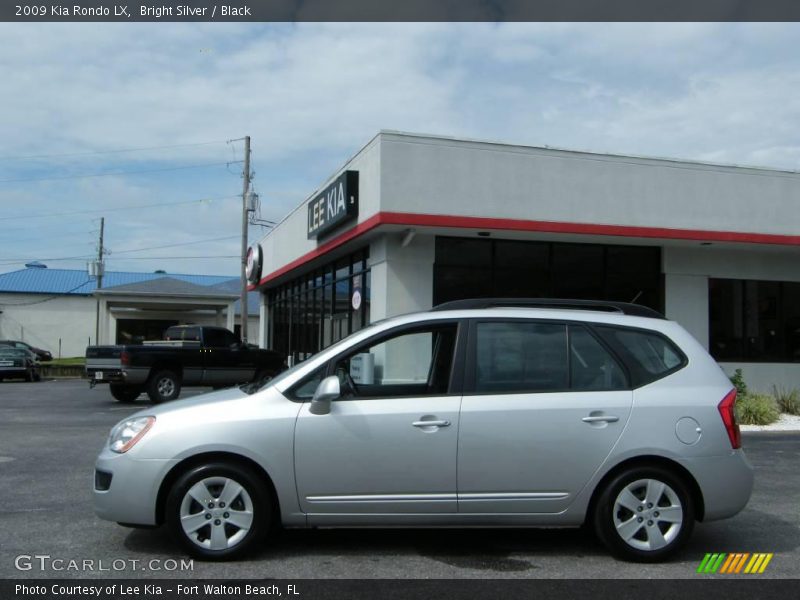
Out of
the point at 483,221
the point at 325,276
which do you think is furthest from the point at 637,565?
the point at 325,276

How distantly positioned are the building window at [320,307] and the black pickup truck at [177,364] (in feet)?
5.75

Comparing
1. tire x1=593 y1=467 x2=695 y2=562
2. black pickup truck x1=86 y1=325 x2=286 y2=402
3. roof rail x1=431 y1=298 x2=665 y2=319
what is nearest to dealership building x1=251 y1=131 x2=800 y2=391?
black pickup truck x1=86 y1=325 x2=286 y2=402

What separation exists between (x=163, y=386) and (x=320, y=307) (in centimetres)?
458

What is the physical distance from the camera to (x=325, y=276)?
21.2 metres

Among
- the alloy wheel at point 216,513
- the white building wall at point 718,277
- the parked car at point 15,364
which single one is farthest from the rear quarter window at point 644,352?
the parked car at point 15,364

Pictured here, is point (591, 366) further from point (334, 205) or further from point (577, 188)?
point (334, 205)

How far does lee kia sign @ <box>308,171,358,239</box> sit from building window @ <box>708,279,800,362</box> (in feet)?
26.9

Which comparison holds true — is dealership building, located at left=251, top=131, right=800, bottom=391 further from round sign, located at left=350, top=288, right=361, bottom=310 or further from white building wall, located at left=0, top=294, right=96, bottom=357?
white building wall, located at left=0, top=294, right=96, bottom=357

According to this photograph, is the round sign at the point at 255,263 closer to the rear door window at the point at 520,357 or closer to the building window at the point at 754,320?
the building window at the point at 754,320

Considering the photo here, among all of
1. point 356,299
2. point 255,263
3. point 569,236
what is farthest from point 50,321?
point 569,236

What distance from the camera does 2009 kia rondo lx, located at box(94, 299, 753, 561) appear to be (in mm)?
5516
